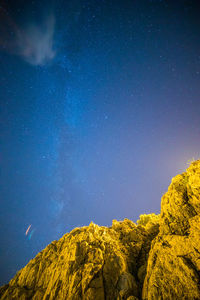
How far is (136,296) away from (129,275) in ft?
4.02

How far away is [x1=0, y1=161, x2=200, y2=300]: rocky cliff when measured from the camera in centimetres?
685

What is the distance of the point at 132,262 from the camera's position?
1028cm

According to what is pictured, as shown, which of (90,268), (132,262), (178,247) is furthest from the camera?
(132,262)

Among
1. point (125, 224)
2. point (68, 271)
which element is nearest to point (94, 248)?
point (68, 271)

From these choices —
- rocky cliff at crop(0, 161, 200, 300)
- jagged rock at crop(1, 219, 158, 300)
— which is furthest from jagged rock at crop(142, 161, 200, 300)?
jagged rock at crop(1, 219, 158, 300)

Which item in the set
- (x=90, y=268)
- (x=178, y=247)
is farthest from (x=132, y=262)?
(x=178, y=247)

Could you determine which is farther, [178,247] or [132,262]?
[132,262]

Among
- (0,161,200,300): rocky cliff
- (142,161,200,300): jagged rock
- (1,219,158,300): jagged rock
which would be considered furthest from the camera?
(1,219,158,300): jagged rock

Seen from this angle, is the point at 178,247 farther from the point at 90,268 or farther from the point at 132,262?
the point at 90,268

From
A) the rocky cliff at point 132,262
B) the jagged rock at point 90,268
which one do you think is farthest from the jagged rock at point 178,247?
the jagged rock at point 90,268

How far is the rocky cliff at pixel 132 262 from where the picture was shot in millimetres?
6854

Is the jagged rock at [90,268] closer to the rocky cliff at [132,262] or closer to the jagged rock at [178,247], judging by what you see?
the rocky cliff at [132,262]

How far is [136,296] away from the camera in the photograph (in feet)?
25.3

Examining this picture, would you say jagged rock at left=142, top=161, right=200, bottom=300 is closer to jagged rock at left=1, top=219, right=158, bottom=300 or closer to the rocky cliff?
the rocky cliff
